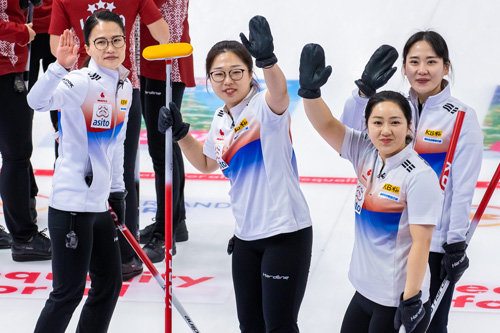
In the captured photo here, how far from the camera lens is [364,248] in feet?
9.11

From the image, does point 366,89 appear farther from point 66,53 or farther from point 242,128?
point 66,53

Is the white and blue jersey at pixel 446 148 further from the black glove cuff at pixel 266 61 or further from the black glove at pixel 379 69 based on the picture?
the black glove cuff at pixel 266 61

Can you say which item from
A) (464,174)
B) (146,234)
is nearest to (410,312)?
(464,174)

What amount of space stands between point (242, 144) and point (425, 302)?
859mm

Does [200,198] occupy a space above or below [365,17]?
below

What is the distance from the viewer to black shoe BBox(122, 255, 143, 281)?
452 centimetres

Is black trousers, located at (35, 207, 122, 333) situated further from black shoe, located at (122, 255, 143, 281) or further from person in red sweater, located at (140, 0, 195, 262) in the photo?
person in red sweater, located at (140, 0, 195, 262)

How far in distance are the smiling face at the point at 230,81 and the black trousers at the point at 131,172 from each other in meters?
1.50

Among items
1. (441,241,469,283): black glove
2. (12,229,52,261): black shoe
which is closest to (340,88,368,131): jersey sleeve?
(441,241,469,283): black glove

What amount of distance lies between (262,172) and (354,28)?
22.1 feet

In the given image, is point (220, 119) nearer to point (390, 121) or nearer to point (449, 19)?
point (390, 121)

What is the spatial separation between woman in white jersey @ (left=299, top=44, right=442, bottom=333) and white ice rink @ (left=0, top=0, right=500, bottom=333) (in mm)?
1240

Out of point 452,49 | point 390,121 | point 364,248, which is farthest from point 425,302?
point 452,49

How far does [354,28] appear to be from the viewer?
9398 mm
